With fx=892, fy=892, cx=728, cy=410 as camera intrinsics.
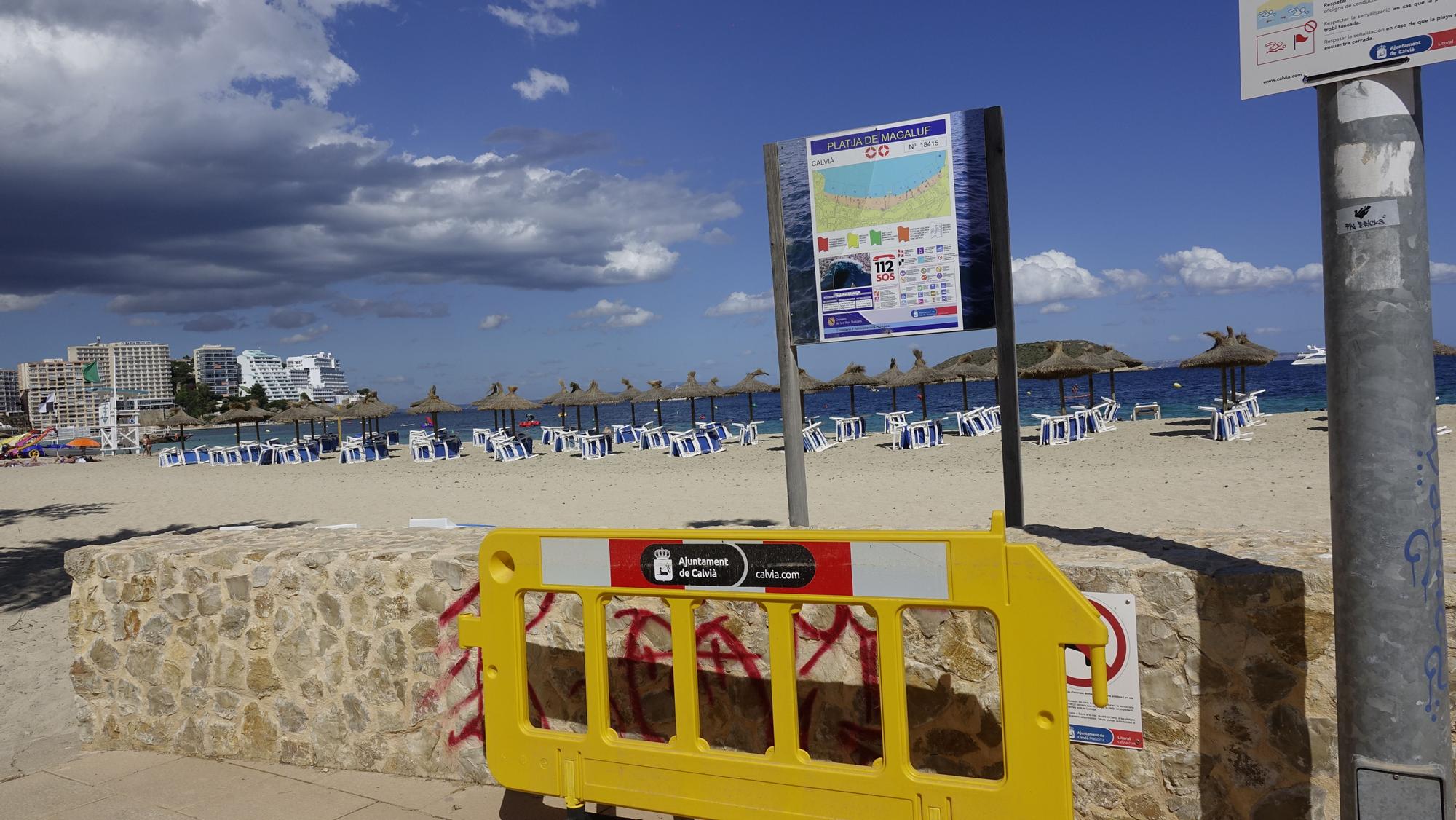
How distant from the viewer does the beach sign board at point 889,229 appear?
4223 millimetres

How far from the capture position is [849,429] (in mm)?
25203

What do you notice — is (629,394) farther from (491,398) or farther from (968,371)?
(968,371)

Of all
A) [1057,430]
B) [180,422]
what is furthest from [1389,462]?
[180,422]

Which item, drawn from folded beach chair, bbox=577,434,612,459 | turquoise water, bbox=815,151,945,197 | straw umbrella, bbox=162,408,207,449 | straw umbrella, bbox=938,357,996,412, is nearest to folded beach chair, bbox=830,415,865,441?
straw umbrella, bbox=938,357,996,412

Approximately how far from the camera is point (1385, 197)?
1975mm

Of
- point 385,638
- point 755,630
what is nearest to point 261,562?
point 385,638

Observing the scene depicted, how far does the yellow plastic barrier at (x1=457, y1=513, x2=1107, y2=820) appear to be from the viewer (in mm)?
2176

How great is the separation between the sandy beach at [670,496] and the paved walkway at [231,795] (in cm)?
70

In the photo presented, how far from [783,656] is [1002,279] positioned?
238 centimetres

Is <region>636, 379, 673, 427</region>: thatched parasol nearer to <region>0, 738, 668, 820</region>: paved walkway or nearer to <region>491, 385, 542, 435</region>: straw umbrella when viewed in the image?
<region>491, 385, 542, 435</region>: straw umbrella

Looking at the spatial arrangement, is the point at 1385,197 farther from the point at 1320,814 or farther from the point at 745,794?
the point at 745,794

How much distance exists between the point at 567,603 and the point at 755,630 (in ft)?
2.38

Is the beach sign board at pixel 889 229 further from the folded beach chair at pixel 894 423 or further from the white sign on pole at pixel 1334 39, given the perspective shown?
the folded beach chair at pixel 894 423

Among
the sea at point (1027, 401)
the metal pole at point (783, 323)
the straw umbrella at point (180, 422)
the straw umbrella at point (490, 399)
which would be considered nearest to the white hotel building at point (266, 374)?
the sea at point (1027, 401)
